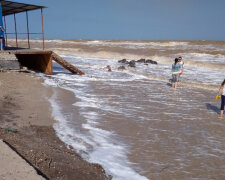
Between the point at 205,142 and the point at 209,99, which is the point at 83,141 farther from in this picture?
the point at 209,99

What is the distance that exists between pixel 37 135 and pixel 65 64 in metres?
9.10

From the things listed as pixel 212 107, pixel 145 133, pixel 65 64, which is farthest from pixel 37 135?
pixel 65 64

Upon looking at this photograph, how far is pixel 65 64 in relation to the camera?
1292 cm

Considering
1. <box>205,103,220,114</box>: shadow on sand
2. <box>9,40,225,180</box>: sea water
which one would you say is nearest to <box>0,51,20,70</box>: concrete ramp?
<box>9,40,225,180</box>: sea water

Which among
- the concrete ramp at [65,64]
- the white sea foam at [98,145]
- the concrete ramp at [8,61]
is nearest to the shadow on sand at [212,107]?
the white sea foam at [98,145]

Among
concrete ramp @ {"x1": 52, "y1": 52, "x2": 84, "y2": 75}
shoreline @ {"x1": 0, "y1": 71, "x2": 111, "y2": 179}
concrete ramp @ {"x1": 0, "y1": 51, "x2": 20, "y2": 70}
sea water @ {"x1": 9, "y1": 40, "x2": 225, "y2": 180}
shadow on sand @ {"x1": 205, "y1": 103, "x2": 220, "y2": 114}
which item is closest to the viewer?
shoreline @ {"x1": 0, "y1": 71, "x2": 111, "y2": 179}

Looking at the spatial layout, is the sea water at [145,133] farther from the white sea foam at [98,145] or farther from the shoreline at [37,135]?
the shoreline at [37,135]

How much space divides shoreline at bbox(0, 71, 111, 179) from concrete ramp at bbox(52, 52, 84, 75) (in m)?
4.38

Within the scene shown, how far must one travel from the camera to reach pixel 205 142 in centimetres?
462

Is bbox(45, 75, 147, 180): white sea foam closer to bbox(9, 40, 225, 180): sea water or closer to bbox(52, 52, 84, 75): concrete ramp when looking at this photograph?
bbox(9, 40, 225, 180): sea water

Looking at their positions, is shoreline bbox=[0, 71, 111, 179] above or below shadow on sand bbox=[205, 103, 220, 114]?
above

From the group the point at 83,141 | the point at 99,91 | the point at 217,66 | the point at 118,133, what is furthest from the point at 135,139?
the point at 217,66

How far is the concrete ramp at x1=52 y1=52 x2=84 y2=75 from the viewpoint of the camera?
40.9ft

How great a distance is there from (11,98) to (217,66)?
17506mm
